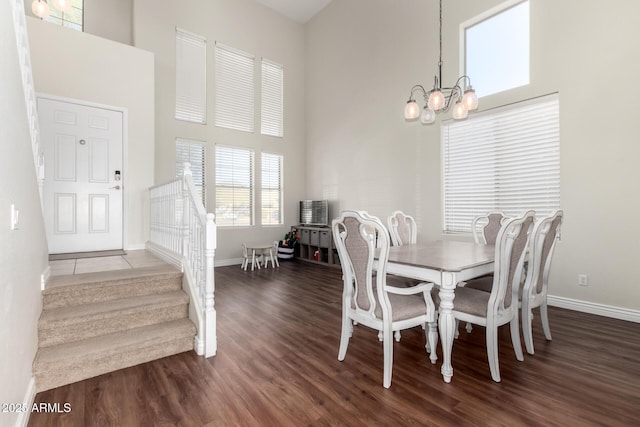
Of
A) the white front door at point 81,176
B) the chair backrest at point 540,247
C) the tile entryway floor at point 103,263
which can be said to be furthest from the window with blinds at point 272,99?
the chair backrest at point 540,247

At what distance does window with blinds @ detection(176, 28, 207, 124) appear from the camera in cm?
582

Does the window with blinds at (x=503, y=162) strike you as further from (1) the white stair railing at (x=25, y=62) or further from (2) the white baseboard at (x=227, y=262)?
(1) the white stair railing at (x=25, y=62)

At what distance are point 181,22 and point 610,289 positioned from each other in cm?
773

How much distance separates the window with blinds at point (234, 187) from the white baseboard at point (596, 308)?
551 centimetres

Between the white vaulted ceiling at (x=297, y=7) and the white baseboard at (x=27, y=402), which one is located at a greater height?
the white vaulted ceiling at (x=297, y=7)

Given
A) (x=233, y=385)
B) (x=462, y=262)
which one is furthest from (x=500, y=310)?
(x=233, y=385)

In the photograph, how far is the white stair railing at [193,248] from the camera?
7.93 feet

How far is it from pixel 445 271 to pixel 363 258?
55 centimetres

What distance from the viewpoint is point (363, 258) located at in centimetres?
208

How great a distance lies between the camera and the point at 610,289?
3295 millimetres

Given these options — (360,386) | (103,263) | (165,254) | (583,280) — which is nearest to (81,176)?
(103,263)

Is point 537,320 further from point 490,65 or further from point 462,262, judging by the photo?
point 490,65

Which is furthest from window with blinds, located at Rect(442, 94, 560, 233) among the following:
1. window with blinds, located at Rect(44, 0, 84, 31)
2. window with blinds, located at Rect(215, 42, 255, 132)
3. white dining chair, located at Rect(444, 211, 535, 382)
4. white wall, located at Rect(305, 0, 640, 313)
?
window with blinds, located at Rect(44, 0, 84, 31)

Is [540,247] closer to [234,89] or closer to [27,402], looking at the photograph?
[27,402]
